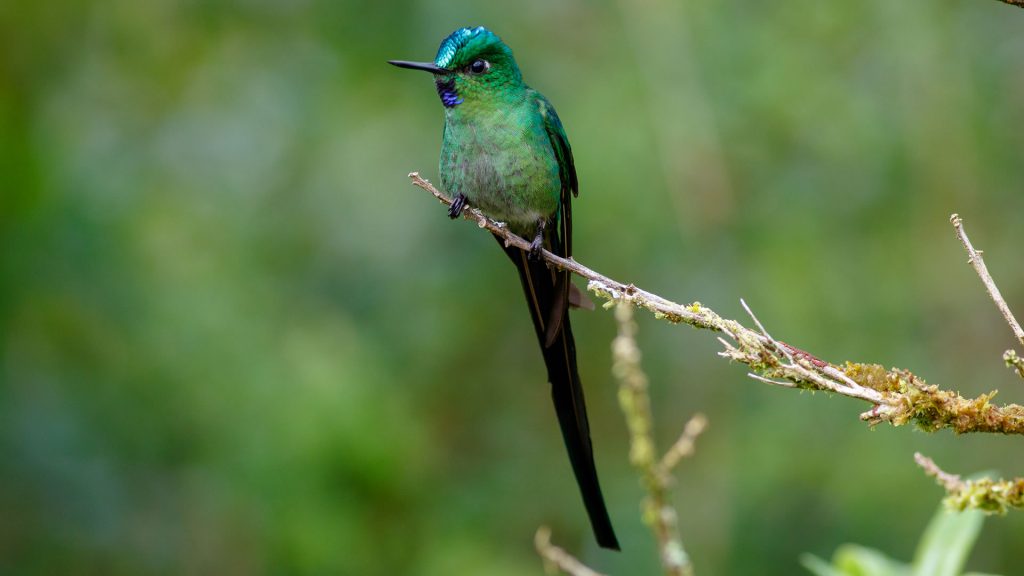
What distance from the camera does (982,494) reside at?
4.88 ft

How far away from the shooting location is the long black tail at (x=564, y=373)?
98.7 inches

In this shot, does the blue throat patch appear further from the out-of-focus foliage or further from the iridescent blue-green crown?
the out-of-focus foliage

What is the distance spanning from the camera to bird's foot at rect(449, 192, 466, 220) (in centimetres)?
Answer: 324

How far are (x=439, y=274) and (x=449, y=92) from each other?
79.5 inches

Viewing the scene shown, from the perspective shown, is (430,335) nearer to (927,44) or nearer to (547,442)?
(547,442)

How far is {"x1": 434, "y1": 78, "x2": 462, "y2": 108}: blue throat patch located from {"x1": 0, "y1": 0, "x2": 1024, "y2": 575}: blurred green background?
1.58 meters

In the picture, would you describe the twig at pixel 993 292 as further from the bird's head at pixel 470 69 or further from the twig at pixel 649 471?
the bird's head at pixel 470 69

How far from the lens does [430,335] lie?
533 centimetres

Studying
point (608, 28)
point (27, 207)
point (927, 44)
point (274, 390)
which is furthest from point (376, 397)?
point (927, 44)

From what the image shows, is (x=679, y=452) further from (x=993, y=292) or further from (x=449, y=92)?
(x=449, y=92)

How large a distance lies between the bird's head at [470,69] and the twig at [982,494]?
2.09 metres

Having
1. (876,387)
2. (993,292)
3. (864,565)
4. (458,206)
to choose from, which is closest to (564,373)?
(458,206)

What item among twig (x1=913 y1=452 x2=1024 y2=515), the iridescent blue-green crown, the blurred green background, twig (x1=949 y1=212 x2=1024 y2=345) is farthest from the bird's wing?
twig (x1=913 y1=452 x2=1024 y2=515)

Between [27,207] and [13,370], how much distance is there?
0.69 metres
